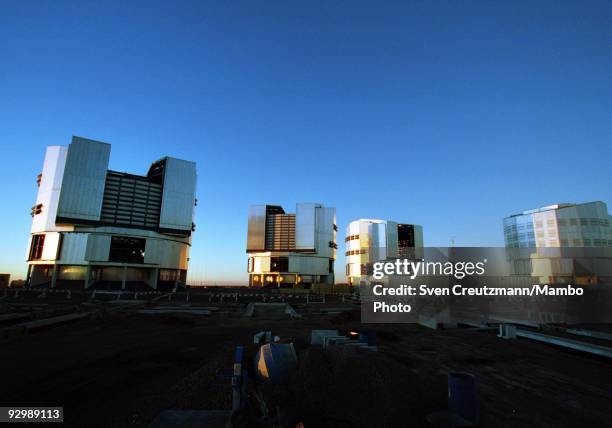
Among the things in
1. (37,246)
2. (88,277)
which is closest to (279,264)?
(88,277)

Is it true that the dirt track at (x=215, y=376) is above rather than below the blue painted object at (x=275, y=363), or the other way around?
below

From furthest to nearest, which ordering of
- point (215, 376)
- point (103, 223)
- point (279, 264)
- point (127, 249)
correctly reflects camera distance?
point (279, 264) → point (127, 249) → point (103, 223) → point (215, 376)

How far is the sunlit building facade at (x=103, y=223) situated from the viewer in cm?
5534

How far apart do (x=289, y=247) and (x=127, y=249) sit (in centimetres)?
4147

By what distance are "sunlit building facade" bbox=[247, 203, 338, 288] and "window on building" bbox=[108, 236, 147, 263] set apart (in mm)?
31905

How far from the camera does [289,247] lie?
87.1 metres

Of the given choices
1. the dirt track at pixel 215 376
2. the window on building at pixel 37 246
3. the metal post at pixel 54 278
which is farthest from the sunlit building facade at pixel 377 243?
the dirt track at pixel 215 376

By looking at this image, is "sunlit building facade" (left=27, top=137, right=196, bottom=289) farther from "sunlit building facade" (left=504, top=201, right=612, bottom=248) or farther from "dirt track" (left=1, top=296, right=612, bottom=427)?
"sunlit building facade" (left=504, top=201, right=612, bottom=248)

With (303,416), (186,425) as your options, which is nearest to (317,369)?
(303,416)

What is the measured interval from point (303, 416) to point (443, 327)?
18.2 meters

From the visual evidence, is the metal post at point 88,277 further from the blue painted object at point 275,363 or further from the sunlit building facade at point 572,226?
the sunlit building facade at point 572,226

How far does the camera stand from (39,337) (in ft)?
48.2

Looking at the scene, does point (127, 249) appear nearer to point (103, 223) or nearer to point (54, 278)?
point (103, 223)

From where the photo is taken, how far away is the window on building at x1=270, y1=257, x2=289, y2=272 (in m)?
86.3
